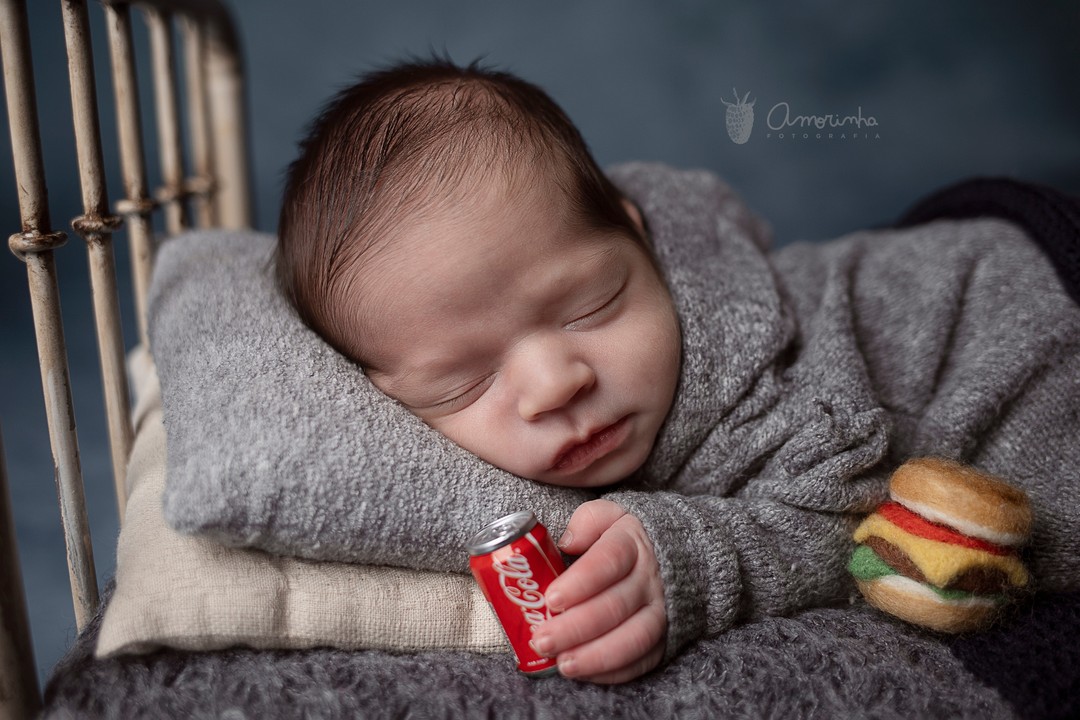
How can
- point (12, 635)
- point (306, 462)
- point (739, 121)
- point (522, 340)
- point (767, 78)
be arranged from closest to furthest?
1. point (12, 635)
2. point (306, 462)
3. point (522, 340)
4. point (739, 121)
5. point (767, 78)

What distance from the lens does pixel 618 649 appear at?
86cm

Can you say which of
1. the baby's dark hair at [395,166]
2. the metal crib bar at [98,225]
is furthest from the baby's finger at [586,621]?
the metal crib bar at [98,225]

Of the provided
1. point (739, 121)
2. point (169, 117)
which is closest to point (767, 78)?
point (739, 121)

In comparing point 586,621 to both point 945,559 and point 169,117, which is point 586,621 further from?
point 169,117

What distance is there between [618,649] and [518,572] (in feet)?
0.39

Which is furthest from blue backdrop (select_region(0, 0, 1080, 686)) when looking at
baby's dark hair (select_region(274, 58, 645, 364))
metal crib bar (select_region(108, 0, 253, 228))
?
baby's dark hair (select_region(274, 58, 645, 364))

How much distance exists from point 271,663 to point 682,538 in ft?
1.35

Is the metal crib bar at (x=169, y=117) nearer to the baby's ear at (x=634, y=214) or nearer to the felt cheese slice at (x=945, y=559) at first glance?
the baby's ear at (x=634, y=214)

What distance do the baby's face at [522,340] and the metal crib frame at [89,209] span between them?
33cm

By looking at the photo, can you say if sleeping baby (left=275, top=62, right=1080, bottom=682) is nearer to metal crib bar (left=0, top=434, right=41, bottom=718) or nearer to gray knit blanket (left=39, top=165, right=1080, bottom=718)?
gray knit blanket (left=39, top=165, right=1080, bottom=718)

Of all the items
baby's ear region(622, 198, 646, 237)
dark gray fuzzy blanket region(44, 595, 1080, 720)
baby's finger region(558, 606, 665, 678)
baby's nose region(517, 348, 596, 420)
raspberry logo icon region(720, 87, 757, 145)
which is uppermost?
raspberry logo icon region(720, 87, 757, 145)

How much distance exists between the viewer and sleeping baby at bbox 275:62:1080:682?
98 cm

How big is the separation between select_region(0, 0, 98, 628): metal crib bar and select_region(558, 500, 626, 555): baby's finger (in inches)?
20.6

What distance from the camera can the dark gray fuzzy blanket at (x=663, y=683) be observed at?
0.84m
